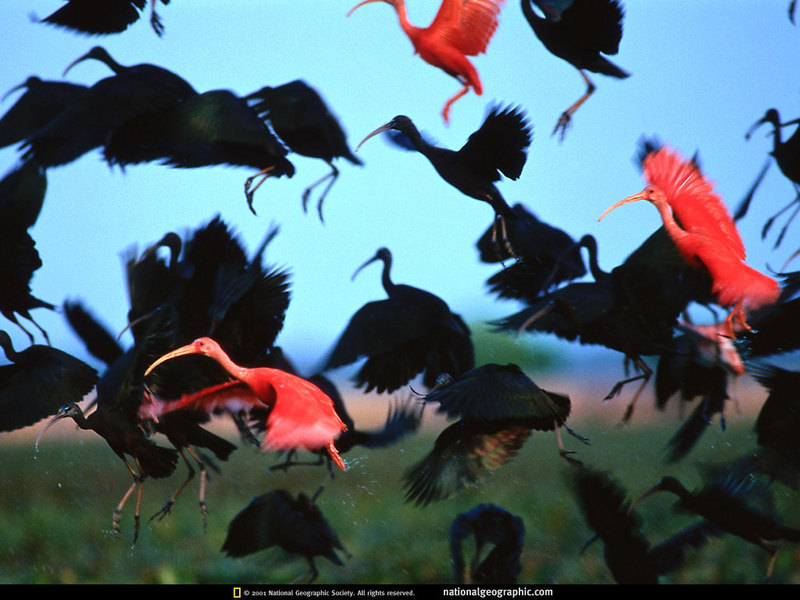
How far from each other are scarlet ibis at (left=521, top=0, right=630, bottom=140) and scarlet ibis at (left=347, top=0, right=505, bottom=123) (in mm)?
142

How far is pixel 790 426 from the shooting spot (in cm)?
187

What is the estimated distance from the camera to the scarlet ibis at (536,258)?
205cm

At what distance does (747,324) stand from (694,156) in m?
0.40

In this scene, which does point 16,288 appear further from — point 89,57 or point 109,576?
point 109,576

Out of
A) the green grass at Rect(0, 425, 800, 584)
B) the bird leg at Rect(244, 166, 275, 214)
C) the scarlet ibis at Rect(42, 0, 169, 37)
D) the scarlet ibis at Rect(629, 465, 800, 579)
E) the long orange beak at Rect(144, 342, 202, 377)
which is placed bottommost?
the green grass at Rect(0, 425, 800, 584)

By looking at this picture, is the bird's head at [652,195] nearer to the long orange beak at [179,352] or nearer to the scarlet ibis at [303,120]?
the scarlet ibis at [303,120]

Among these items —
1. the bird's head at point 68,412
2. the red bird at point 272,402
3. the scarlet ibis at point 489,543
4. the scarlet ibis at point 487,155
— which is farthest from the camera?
the scarlet ibis at point 489,543

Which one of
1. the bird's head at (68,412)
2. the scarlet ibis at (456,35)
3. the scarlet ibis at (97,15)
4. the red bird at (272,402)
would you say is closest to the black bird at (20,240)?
the bird's head at (68,412)

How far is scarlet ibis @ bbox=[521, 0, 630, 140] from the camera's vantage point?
5.99 feet

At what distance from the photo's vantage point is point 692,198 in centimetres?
178

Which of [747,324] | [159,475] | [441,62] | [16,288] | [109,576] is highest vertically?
[441,62]

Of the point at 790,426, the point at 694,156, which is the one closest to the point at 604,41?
the point at 694,156

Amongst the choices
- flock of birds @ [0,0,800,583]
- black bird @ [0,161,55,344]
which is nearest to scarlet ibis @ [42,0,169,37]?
flock of birds @ [0,0,800,583]

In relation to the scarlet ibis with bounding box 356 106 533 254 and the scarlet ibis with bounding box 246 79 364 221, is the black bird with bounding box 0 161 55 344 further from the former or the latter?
the scarlet ibis with bounding box 356 106 533 254
